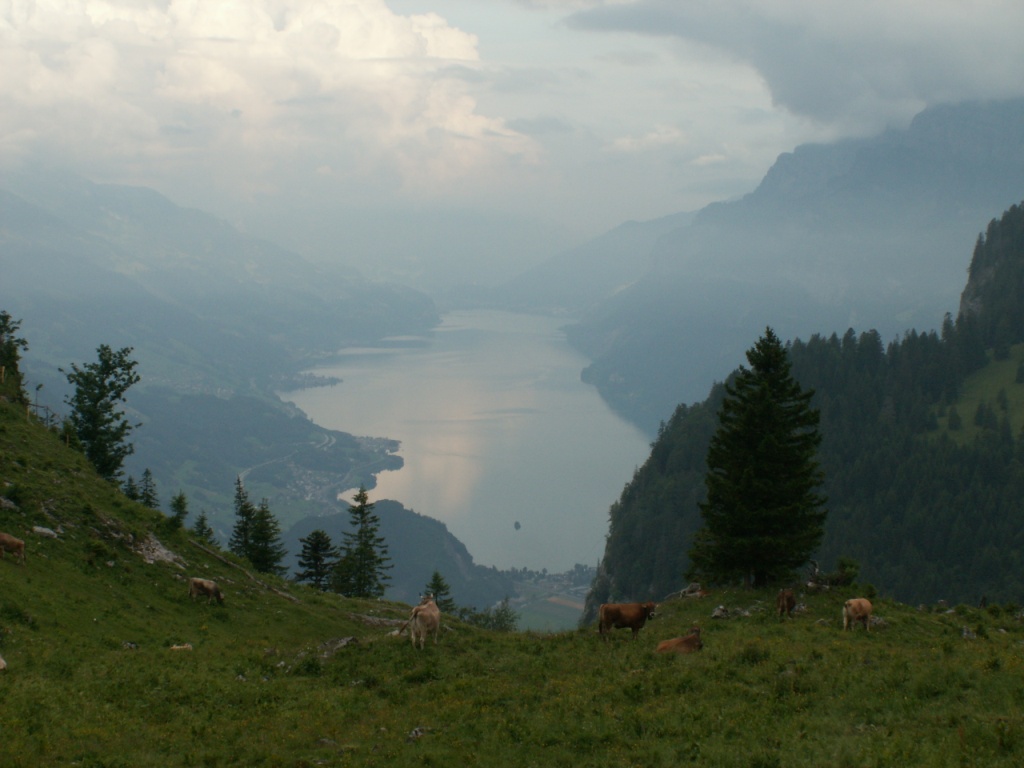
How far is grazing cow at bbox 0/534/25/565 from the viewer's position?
25.5m

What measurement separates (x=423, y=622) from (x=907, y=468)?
422 feet

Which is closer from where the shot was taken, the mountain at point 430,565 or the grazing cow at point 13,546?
the grazing cow at point 13,546

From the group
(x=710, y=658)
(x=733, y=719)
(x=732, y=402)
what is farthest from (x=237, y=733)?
(x=732, y=402)

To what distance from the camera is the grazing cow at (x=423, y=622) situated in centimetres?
2414

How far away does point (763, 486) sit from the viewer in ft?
118

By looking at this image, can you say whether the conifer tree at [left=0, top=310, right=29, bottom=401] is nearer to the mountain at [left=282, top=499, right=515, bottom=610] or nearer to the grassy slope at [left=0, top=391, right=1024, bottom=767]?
the grassy slope at [left=0, top=391, right=1024, bottom=767]

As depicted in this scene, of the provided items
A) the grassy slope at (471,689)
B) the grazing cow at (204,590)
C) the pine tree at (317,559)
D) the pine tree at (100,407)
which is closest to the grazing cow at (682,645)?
the grassy slope at (471,689)

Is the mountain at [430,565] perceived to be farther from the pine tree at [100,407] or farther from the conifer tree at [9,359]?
the conifer tree at [9,359]

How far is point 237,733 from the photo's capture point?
1675 centimetres

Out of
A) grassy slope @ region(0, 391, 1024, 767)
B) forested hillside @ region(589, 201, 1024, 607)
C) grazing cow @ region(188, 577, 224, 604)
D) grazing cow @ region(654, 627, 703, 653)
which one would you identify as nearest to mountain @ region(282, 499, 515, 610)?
forested hillside @ region(589, 201, 1024, 607)

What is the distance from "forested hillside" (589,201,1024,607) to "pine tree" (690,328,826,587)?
79.2 meters

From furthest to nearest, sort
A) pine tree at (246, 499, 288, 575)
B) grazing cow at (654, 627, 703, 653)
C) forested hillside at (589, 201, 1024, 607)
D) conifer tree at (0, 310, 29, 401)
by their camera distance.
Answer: forested hillside at (589, 201, 1024, 607) < pine tree at (246, 499, 288, 575) < conifer tree at (0, 310, 29, 401) < grazing cow at (654, 627, 703, 653)

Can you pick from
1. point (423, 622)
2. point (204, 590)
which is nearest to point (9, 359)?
point (204, 590)

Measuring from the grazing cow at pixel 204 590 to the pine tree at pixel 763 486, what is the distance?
21.2 meters
